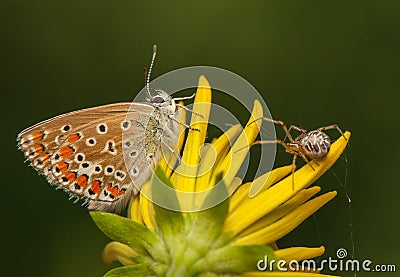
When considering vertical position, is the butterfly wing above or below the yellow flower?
above

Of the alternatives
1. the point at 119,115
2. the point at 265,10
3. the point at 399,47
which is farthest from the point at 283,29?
the point at 119,115

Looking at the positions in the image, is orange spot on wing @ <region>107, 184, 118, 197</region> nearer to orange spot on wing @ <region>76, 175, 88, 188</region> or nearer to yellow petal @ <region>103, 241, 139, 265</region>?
orange spot on wing @ <region>76, 175, 88, 188</region>

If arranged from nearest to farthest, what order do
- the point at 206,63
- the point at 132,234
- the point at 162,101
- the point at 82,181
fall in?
1. the point at 132,234
2. the point at 82,181
3. the point at 162,101
4. the point at 206,63

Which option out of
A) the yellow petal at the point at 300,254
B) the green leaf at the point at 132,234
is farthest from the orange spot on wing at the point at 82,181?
the yellow petal at the point at 300,254

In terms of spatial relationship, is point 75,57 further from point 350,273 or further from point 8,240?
point 350,273

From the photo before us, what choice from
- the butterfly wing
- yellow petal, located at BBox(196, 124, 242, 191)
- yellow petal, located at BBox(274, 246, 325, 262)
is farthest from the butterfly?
yellow petal, located at BBox(274, 246, 325, 262)

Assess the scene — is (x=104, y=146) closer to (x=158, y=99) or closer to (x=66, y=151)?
(x=66, y=151)

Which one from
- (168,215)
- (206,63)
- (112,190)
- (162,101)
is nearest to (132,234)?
(168,215)
